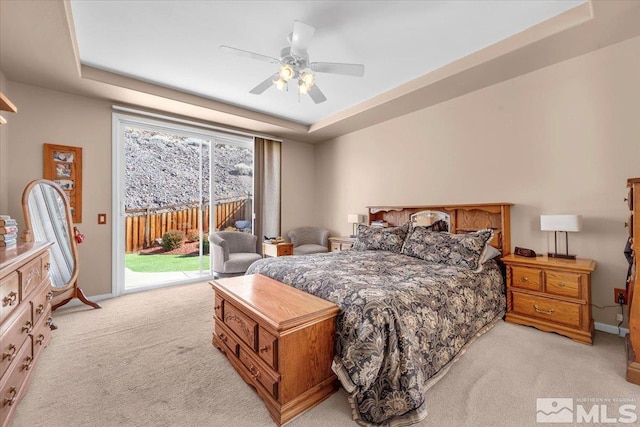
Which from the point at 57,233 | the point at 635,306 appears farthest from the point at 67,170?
the point at 635,306

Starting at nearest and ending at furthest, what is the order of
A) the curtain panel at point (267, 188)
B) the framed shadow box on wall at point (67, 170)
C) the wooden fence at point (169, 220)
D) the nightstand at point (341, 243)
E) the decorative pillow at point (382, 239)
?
the framed shadow box on wall at point (67, 170)
the decorative pillow at point (382, 239)
the wooden fence at point (169, 220)
the nightstand at point (341, 243)
the curtain panel at point (267, 188)

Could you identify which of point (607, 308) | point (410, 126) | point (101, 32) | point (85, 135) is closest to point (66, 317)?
point (85, 135)

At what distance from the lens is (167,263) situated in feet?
15.3

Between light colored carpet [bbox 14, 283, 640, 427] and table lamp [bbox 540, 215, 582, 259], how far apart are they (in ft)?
2.57

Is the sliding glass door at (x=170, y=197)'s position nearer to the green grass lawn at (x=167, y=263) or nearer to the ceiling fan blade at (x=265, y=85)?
the green grass lawn at (x=167, y=263)

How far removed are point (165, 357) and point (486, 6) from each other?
3.80m

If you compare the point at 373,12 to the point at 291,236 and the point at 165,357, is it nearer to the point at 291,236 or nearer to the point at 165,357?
the point at 165,357

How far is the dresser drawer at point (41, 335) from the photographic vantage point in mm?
1926

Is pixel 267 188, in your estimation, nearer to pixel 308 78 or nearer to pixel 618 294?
pixel 308 78

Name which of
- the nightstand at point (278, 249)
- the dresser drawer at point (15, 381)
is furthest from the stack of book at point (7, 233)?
the nightstand at point (278, 249)

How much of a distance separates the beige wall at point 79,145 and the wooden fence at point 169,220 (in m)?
0.45

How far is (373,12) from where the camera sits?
2225mm

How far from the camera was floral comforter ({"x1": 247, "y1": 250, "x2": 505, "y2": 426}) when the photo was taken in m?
1.52

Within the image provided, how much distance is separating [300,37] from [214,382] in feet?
8.85
